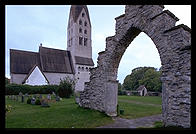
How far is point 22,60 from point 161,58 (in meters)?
33.4

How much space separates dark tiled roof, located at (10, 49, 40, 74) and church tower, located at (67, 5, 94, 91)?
10.0 meters

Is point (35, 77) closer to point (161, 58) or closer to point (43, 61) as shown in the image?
point (43, 61)

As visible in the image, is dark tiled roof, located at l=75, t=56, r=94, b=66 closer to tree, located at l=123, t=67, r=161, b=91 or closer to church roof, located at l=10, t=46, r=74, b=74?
church roof, located at l=10, t=46, r=74, b=74

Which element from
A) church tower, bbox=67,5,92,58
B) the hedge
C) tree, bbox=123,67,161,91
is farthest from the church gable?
tree, bbox=123,67,161,91

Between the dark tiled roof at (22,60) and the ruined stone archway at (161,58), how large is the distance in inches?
1062

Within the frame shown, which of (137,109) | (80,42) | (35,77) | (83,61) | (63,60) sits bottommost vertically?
(137,109)

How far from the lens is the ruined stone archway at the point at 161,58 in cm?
559

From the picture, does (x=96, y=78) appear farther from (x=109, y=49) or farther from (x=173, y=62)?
(x=173, y=62)

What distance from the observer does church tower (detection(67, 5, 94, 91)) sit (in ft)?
130

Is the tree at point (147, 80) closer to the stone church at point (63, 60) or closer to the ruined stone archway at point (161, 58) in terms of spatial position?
the stone church at point (63, 60)

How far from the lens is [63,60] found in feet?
127

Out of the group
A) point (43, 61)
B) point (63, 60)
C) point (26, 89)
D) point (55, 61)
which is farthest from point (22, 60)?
point (26, 89)

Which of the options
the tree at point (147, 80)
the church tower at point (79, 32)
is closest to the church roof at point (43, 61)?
the church tower at point (79, 32)

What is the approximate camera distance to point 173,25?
6.39 m
